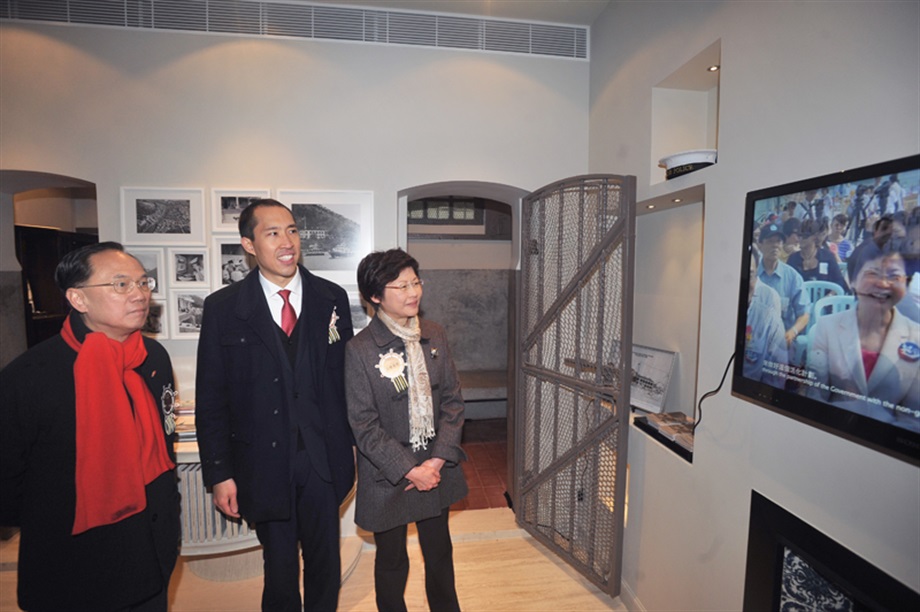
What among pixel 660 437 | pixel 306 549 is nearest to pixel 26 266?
pixel 306 549

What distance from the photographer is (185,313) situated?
282 cm

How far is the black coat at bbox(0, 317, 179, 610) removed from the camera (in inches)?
49.6

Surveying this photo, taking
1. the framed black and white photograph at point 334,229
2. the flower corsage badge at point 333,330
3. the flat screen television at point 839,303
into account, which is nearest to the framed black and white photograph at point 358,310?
the framed black and white photograph at point 334,229

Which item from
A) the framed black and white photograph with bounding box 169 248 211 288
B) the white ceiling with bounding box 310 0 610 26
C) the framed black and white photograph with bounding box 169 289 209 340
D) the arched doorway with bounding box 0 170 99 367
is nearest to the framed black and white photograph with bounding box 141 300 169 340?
the framed black and white photograph with bounding box 169 289 209 340

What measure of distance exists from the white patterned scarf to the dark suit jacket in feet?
1.11

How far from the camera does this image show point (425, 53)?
9.55 ft

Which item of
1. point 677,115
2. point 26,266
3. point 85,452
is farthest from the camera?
point 26,266

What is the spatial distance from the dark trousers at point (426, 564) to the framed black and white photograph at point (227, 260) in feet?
6.26

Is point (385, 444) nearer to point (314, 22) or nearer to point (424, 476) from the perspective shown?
point (424, 476)

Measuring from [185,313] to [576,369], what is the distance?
2.45m

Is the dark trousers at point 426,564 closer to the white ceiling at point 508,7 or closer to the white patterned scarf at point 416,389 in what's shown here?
the white patterned scarf at point 416,389

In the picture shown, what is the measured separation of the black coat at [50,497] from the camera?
126cm

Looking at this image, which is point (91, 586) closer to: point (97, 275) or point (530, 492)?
point (97, 275)

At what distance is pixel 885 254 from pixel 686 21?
4.80ft
